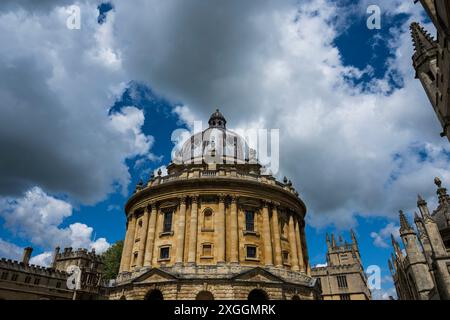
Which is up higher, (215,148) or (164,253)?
(215,148)

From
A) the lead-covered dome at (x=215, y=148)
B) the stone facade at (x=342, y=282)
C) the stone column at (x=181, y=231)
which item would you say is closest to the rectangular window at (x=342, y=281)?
the stone facade at (x=342, y=282)

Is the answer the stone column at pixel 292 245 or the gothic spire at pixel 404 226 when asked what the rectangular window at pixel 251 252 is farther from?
the gothic spire at pixel 404 226

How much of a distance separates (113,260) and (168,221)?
33421 mm

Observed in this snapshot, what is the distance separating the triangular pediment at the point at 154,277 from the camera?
2548cm

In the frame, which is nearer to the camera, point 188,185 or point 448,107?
point 448,107

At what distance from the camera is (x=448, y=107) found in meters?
19.2

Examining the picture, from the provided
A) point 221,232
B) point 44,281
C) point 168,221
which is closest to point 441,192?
point 221,232

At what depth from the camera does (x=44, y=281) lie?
153 feet

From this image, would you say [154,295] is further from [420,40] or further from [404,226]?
[420,40]
